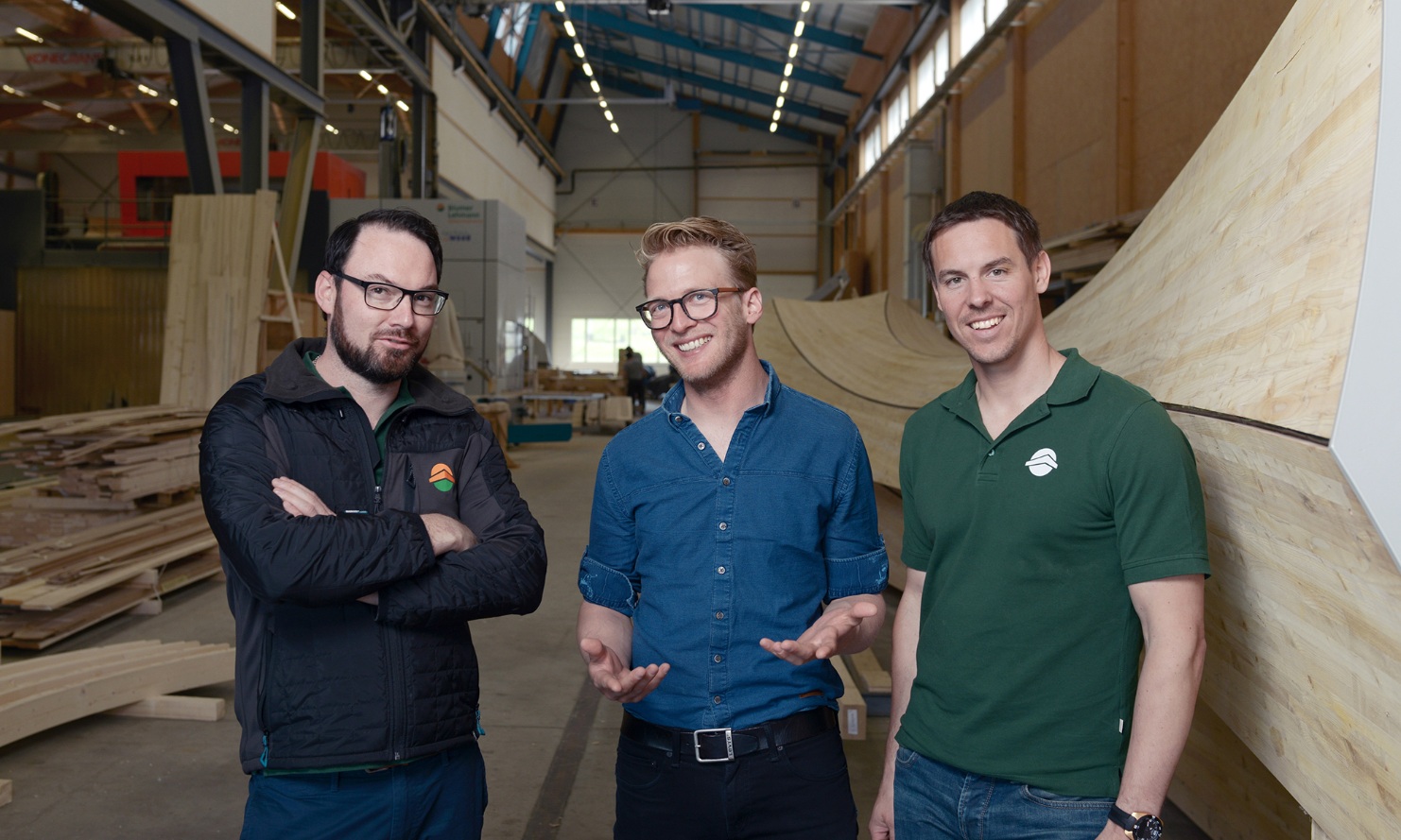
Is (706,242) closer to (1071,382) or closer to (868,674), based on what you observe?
(1071,382)

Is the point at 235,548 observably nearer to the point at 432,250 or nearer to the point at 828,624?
the point at 432,250

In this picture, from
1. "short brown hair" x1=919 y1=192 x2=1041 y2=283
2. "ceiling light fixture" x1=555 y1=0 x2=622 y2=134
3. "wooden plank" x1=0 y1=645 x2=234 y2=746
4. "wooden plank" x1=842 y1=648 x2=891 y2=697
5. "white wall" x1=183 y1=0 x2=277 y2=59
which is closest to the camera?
"short brown hair" x1=919 y1=192 x2=1041 y2=283

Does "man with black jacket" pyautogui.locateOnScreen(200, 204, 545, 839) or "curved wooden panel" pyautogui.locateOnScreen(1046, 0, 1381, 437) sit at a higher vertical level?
"curved wooden panel" pyautogui.locateOnScreen(1046, 0, 1381, 437)

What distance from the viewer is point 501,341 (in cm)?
1250

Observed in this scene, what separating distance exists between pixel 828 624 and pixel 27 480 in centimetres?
803

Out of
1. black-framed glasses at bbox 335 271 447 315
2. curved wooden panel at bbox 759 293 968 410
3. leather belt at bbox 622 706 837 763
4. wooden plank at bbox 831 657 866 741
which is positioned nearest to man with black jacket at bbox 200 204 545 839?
black-framed glasses at bbox 335 271 447 315

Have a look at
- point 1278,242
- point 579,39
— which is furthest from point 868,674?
point 579,39

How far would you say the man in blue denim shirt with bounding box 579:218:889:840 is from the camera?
1.48 meters

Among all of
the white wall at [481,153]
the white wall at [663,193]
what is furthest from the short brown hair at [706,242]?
the white wall at [663,193]

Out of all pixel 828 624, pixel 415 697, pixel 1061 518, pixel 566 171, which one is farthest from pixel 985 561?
pixel 566 171

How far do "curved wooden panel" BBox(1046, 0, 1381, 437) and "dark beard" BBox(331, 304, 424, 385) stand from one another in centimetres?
127

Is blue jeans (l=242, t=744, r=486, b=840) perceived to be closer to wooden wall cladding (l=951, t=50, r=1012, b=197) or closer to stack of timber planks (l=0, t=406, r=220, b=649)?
stack of timber planks (l=0, t=406, r=220, b=649)

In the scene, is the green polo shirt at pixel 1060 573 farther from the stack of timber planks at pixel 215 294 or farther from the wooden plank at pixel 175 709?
the stack of timber planks at pixel 215 294

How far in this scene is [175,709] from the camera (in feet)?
11.9
